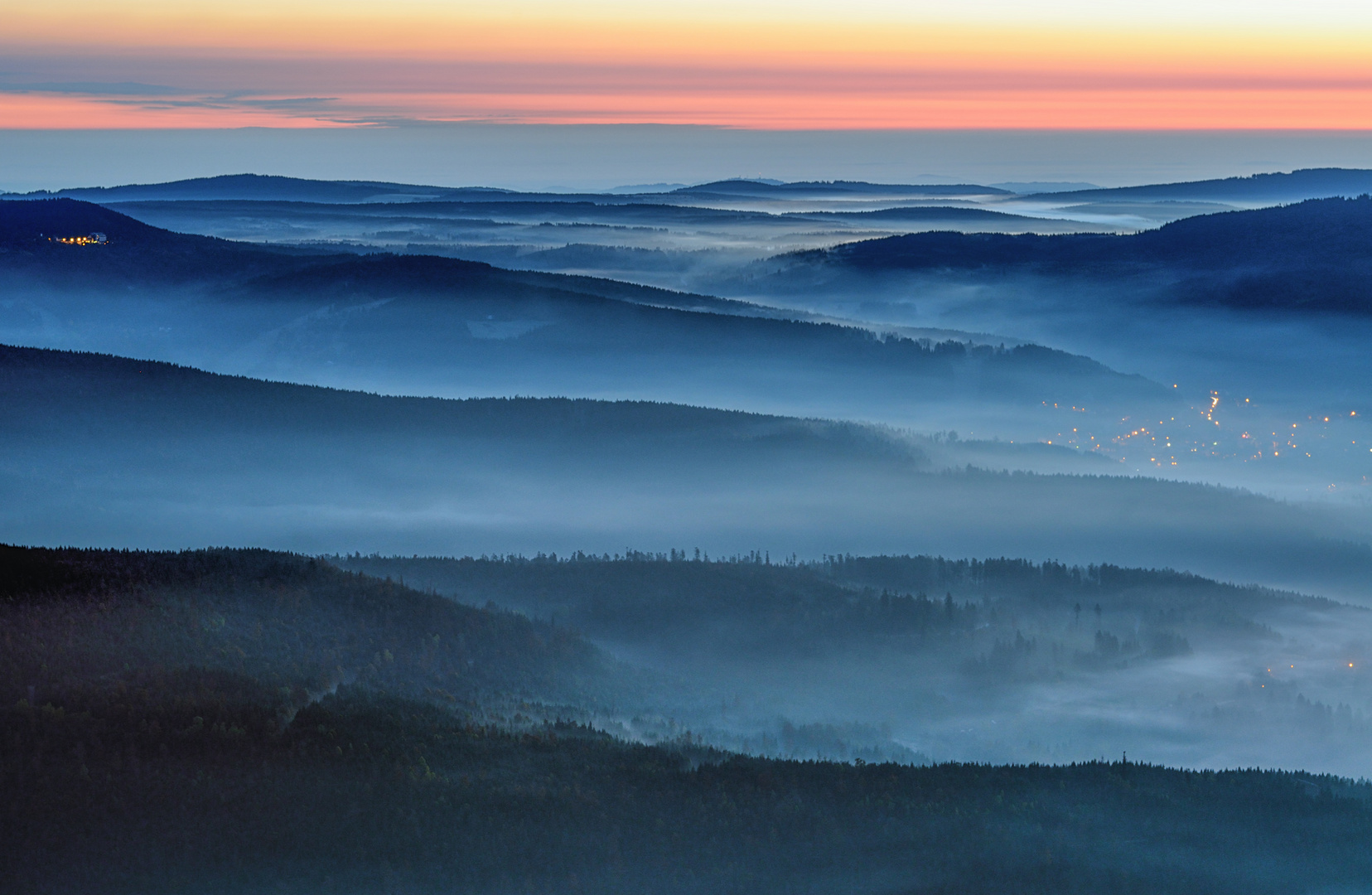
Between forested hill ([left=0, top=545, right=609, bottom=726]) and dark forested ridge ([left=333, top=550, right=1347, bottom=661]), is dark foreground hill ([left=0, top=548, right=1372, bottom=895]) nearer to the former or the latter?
forested hill ([left=0, top=545, right=609, bottom=726])

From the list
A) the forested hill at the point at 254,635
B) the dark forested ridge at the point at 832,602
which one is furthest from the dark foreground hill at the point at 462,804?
the dark forested ridge at the point at 832,602

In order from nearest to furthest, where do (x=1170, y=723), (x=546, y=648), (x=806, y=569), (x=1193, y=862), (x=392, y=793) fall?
(x=392, y=793), (x=1193, y=862), (x=546, y=648), (x=1170, y=723), (x=806, y=569)

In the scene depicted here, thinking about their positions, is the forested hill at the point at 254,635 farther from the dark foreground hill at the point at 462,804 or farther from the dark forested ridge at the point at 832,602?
the dark forested ridge at the point at 832,602

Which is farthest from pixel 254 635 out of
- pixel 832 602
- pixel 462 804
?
pixel 832 602

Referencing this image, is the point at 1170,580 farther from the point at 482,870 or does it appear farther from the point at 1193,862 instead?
the point at 482,870

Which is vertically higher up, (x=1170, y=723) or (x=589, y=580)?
(x=589, y=580)

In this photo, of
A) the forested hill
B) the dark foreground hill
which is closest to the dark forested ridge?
the forested hill

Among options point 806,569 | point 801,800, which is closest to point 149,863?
point 801,800

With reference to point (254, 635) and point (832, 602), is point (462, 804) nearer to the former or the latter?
point (254, 635)

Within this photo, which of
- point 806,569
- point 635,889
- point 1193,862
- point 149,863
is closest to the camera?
point 149,863
